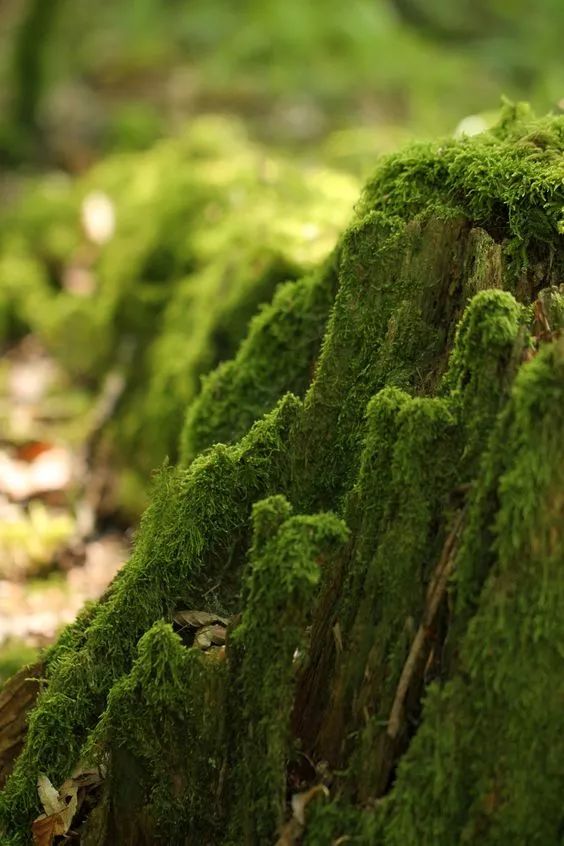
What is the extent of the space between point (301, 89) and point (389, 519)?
28.6 ft

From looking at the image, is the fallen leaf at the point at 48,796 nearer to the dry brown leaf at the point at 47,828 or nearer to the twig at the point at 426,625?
the dry brown leaf at the point at 47,828

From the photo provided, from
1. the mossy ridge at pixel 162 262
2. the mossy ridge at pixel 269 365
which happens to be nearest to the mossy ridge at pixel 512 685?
the mossy ridge at pixel 269 365

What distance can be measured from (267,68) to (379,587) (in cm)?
976

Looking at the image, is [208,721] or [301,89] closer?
[208,721]

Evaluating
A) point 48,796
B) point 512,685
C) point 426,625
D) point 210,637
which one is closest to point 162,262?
point 210,637

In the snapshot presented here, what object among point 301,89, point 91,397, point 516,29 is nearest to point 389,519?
point 91,397

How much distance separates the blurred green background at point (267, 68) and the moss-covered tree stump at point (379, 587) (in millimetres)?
4137

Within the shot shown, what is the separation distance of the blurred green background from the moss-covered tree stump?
13.6 feet

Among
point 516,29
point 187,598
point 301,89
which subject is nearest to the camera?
point 187,598

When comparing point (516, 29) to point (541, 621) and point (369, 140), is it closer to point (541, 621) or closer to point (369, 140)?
point (369, 140)

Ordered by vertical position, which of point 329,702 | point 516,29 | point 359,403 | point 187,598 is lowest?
point 329,702

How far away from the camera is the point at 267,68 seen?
10.6 metres

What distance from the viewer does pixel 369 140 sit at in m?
6.41

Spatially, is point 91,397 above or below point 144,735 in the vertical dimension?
above
